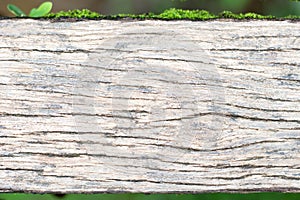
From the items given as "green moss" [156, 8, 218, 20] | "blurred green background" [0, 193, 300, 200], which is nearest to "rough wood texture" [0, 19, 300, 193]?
"green moss" [156, 8, 218, 20]

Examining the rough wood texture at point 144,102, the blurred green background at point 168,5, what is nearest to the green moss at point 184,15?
the rough wood texture at point 144,102

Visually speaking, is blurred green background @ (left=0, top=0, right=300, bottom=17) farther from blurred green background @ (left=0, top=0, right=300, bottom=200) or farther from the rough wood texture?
the rough wood texture

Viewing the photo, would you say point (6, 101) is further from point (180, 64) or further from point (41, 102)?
point (180, 64)

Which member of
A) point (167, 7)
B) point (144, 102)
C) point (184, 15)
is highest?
point (167, 7)

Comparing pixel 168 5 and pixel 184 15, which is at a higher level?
pixel 168 5

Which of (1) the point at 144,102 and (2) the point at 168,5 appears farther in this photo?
(2) the point at 168,5

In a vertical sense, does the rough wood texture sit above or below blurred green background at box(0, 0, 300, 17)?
below

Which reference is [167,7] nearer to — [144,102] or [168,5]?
[168,5]

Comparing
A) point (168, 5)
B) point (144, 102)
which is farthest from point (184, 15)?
point (168, 5)
